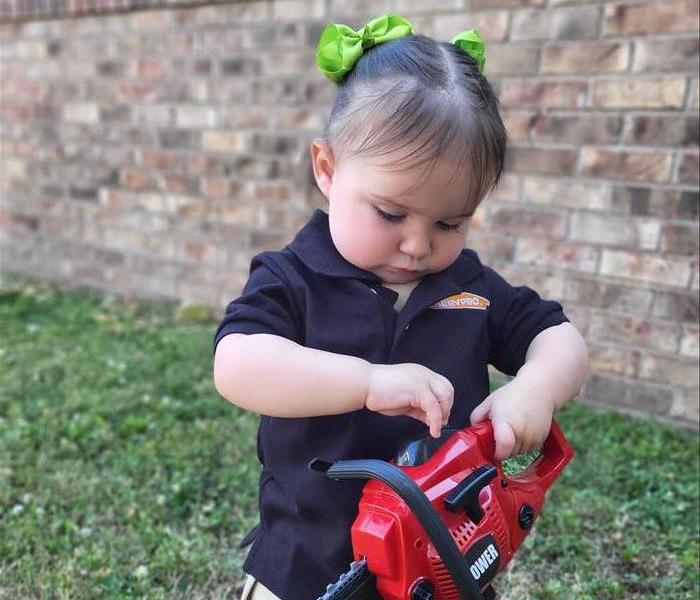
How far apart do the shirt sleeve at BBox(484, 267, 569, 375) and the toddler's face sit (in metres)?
0.19

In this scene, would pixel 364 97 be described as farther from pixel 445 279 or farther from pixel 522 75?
pixel 522 75

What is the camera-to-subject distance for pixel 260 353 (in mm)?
1250

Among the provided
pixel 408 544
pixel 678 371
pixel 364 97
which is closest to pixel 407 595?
pixel 408 544

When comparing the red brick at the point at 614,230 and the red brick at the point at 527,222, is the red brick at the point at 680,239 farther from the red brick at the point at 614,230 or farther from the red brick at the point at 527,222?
the red brick at the point at 527,222

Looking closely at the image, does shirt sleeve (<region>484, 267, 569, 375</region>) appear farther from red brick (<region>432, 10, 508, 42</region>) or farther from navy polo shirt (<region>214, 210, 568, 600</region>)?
red brick (<region>432, 10, 508, 42</region>)

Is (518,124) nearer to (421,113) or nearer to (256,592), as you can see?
(421,113)

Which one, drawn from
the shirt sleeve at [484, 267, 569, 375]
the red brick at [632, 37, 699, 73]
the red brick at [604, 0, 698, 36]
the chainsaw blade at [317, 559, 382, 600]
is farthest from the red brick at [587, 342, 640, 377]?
the chainsaw blade at [317, 559, 382, 600]

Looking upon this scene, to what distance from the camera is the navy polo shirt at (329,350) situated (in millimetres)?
1354

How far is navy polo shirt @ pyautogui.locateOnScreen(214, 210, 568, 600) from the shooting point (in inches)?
53.3

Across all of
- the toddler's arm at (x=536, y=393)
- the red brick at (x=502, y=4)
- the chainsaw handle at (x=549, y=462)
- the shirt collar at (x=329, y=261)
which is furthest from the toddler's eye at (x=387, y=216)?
the red brick at (x=502, y=4)

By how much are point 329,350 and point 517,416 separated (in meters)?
0.35

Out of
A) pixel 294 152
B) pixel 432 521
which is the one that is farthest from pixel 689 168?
pixel 432 521

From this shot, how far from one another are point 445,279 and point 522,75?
6.59 ft

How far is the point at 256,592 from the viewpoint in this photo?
4.94 feet
